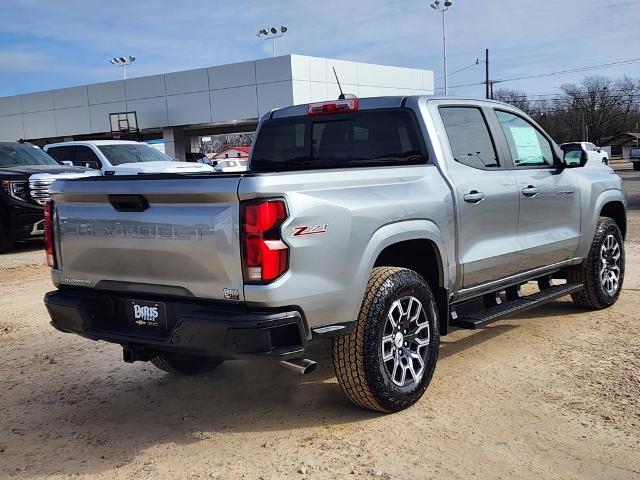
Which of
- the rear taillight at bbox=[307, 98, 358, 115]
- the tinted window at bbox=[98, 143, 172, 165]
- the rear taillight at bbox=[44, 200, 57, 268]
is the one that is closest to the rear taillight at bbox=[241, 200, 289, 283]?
the rear taillight at bbox=[44, 200, 57, 268]

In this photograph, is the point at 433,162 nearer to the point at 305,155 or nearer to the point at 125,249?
the point at 305,155

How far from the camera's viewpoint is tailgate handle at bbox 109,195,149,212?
12.1 feet

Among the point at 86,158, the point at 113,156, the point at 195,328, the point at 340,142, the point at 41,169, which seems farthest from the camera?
the point at 86,158

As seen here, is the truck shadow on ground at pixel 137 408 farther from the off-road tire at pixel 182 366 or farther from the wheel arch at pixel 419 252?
the wheel arch at pixel 419 252

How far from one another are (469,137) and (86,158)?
453 inches

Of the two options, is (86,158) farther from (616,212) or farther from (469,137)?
(469,137)

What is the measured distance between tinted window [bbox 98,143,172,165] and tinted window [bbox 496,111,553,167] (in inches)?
417

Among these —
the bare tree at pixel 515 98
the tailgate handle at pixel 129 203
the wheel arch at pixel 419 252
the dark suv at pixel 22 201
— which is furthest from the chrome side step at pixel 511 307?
the bare tree at pixel 515 98

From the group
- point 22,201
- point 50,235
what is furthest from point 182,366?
point 22,201

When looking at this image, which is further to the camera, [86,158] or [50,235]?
[86,158]

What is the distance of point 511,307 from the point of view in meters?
5.00

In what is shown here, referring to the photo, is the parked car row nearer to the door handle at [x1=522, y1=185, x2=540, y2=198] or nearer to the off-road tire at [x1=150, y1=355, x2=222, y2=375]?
the off-road tire at [x1=150, y1=355, x2=222, y2=375]

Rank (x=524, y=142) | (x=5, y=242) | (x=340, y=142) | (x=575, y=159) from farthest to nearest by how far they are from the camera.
→ 1. (x=5, y=242)
2. (x=575, y=159)
3. (x=524, y=142)
4. (x=340, y=142)

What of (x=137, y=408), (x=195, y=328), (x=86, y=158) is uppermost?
(x=86, y=158)
